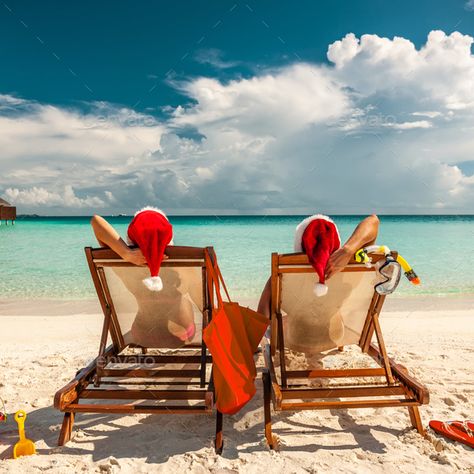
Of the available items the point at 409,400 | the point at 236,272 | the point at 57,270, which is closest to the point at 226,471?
the point at 409,400

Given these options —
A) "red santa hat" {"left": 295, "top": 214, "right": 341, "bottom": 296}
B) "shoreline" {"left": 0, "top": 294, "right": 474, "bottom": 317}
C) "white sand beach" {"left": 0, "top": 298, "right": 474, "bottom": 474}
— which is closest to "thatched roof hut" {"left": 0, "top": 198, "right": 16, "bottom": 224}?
"shoreline" {"left": 0, "top": 294, "right": 474, "bottom": 317}

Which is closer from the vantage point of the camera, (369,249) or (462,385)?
(369,249)

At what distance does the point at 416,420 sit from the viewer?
100 inches

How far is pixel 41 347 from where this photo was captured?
4480 mm

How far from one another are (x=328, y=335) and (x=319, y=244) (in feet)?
2.53

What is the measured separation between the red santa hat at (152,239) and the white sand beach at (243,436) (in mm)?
870

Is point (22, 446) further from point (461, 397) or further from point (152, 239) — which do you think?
point (461, 397)

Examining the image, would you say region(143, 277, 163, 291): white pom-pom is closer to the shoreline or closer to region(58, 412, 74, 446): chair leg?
region(58, 412, 74, 446): chair leg

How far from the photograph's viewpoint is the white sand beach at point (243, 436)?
2.22 m

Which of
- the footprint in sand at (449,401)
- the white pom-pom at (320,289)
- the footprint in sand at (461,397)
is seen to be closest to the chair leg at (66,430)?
the white pom-pom at (320,289)

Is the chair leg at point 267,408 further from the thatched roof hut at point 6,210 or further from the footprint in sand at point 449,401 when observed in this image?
the thatched roof hut at point 6,210

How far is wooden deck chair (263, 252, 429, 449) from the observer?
2.39 meters

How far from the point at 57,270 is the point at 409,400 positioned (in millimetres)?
11240

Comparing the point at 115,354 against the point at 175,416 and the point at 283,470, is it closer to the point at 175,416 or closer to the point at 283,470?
the point at 175,416
